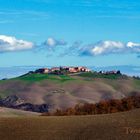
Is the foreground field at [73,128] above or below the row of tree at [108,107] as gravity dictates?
above

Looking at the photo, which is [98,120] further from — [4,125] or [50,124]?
[4,125]

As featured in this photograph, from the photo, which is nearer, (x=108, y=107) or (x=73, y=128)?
(x=73, y=128)

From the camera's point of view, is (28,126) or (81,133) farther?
(28,126)

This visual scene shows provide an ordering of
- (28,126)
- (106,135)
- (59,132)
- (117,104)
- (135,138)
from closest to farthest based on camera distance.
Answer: (135,138), (106,135), (59,132), (28,126), (117,104)

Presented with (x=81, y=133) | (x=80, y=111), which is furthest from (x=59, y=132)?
(x=80, y=111)

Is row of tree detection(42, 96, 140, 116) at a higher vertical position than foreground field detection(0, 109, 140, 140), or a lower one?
lower

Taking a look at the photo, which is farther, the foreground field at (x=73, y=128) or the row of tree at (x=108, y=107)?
the row of tree at (x=108, y=107)

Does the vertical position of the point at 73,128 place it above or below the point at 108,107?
above

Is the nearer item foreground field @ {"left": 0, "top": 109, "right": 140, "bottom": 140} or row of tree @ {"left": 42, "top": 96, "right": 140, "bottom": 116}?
foreground field @ {"left": 0, "top": 109, "right": 140, "bottom": 140}
